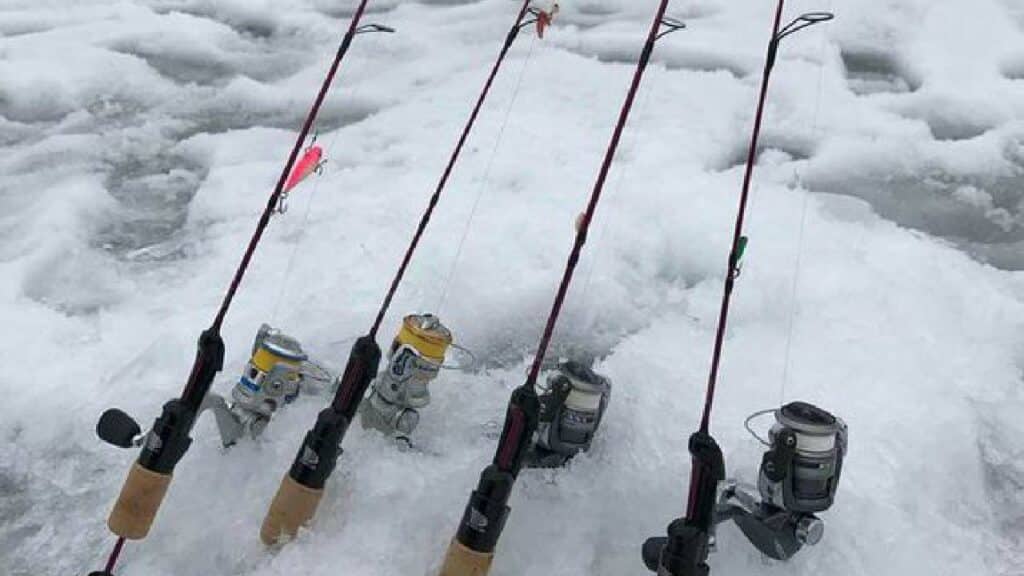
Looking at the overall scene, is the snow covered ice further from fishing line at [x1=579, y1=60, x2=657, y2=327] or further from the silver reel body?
the silver reel body

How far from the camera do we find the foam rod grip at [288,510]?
8.65 ft

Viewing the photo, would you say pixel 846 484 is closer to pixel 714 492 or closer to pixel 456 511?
pixel 714 492

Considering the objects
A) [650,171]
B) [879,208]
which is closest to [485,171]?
[650,171]

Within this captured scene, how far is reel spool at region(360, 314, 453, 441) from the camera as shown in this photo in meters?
3.00

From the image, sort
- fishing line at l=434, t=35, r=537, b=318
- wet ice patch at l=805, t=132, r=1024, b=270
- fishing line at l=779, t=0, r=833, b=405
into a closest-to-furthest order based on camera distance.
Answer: fishing line at l=779, t=0, r=833, b=405
fishing line at l=434, t=35, r=537, b=318
wet ice patch at l=805, t=132, r=1024, b=270

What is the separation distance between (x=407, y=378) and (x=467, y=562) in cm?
75

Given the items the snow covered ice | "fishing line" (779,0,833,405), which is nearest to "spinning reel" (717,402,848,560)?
the snow covered ice

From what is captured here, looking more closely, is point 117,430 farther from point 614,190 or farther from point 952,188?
point 952,188

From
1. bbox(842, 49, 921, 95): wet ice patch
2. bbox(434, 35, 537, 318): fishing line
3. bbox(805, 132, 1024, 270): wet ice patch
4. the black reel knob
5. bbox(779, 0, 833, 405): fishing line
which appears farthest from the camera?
bbox(842, 49, 921, 95): wet ice patch

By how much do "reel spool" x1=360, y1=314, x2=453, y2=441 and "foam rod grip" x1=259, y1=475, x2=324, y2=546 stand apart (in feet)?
1.40

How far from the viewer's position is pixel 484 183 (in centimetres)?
506

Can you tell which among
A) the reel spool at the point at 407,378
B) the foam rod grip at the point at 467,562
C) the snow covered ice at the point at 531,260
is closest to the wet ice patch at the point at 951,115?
the snow covered ice at the point at 531,260

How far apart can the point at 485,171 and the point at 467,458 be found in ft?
7.68

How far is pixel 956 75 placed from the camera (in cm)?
620
